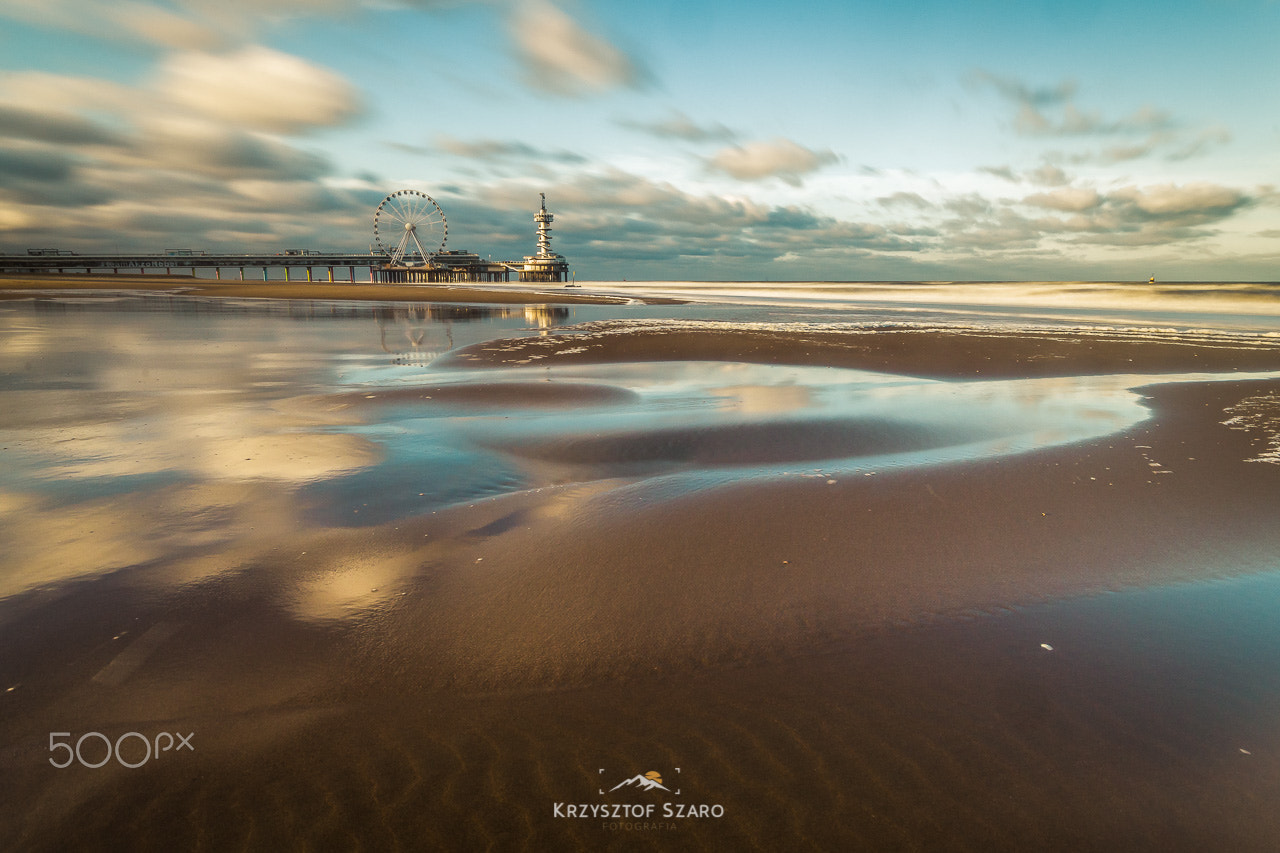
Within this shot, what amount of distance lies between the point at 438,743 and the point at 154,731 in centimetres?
134

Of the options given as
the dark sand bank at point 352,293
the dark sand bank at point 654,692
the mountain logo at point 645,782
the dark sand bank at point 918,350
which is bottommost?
the mountain logo at point 645,782

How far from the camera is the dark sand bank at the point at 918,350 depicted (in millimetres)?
14609

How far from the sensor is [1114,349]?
17719mm

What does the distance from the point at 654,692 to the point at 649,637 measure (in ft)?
1.65

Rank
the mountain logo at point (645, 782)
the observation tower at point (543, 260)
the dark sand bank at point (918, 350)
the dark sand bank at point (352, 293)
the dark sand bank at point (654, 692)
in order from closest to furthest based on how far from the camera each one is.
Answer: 1. the dark sand bank at point (654, 692)
2. the mountain logo at point (645, 782)
3. the dark sand bank at point (918, 350)
4. the dark sand bank at point (352, 293)
5. the observation tower at point (543, 260)

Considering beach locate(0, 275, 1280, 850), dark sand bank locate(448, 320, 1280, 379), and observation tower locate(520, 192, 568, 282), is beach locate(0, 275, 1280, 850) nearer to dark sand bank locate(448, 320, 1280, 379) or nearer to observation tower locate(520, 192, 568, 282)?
dark sand bank locate(448, 320, 1280, 379)

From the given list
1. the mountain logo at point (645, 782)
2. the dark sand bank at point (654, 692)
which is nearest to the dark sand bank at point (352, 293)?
the dark sand bank at point (654, 692)

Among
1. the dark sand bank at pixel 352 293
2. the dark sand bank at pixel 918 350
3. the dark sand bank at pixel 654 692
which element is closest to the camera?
the dark sand bank at pixel 654 692

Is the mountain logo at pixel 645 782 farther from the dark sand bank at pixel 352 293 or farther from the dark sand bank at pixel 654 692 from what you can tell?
the dark sand bank at pixel 352 293

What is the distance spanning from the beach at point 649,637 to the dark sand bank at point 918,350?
22.4 feet

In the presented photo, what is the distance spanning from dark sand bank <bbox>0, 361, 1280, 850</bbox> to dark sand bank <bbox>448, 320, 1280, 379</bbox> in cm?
1011

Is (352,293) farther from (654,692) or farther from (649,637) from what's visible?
(654,692)

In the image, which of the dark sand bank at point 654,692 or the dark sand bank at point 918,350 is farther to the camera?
the dark sand bank at point 918,350

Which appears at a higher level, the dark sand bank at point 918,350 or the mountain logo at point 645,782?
the dark sand bank at point 918,350
